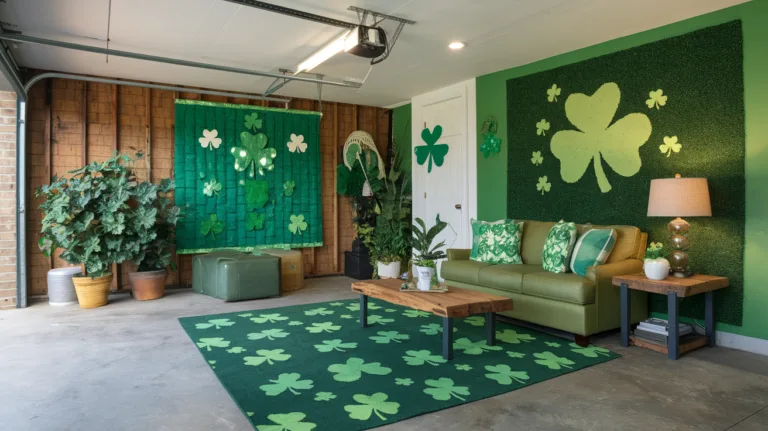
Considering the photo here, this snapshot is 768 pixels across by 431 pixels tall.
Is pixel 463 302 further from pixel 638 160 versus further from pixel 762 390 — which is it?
pixel 638 160

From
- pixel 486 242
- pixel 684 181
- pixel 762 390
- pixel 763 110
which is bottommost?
pixel 762 390

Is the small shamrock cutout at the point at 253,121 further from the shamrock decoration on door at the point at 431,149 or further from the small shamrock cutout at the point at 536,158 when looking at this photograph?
the small shamrock cutout at the point at 536,158

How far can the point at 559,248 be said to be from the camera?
13.9 feet

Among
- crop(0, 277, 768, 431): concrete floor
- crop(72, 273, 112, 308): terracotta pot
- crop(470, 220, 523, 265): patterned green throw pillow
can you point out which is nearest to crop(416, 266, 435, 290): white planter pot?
crop(0, 277, 768, 431): concrete floor

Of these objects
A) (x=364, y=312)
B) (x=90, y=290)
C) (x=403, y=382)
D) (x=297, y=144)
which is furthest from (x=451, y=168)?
(x=90, y=290)

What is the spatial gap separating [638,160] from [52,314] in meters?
5.78

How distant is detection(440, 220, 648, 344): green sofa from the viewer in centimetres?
371

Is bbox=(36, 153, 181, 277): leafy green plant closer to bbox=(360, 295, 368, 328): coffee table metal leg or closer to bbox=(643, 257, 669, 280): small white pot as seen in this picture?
bbox=(360, 295, 368, 328): coffee table metal leg

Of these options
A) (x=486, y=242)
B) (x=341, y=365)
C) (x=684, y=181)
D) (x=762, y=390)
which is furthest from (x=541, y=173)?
(x=341, y=365)

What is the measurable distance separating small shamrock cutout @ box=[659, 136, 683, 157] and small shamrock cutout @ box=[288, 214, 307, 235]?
4681 mm

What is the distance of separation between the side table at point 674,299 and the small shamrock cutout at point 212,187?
4918 mm

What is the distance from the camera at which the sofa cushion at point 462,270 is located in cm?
465

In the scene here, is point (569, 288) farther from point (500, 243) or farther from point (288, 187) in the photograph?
point (288, 187)

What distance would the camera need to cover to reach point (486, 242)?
4.94 meters
